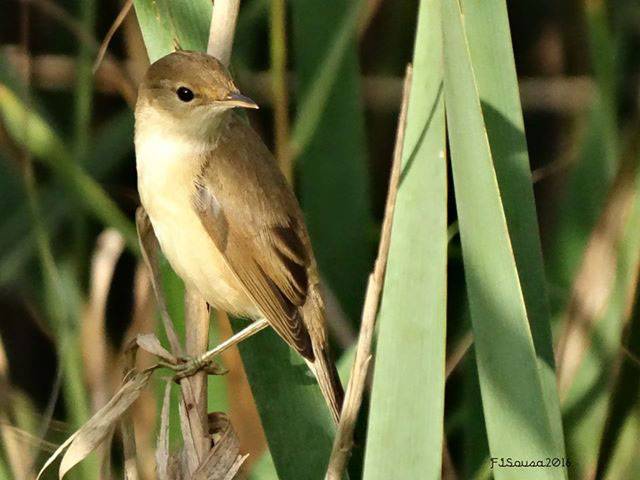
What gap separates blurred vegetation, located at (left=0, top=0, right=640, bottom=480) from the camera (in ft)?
5.35

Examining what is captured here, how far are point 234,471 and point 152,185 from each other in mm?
754

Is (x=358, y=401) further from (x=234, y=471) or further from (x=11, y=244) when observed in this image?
(x=11, y=244)

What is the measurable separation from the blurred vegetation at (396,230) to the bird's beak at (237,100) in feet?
0.42

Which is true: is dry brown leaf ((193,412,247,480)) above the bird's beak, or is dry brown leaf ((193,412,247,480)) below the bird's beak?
below

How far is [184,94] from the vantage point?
2211 mm

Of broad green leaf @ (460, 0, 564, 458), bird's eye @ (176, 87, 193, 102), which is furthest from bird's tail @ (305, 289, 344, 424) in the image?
bird's eye @ (176, 87, 193, 102)

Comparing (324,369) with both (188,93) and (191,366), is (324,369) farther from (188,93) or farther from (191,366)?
(188,93)

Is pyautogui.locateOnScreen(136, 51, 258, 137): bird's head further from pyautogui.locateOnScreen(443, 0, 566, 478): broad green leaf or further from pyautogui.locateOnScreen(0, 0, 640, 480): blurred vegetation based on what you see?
pyautogui.locateOnScreen(443, 0, 566, 478): broad green leaf

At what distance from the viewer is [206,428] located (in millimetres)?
1882

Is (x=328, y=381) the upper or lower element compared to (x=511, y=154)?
lower

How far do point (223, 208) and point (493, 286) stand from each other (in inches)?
31.9

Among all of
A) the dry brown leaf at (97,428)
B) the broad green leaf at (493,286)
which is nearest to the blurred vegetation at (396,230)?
the broad green leaf at (493,286)

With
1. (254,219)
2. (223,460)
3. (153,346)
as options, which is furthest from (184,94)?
(223,460)

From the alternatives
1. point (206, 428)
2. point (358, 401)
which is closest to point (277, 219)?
point (206, 428)
